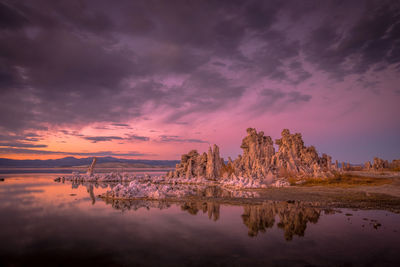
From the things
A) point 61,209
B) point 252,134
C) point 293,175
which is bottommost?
point 61,209

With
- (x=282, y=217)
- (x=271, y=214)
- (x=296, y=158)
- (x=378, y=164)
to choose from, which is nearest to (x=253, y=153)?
(x=296, y=158)

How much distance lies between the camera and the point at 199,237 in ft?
34.8

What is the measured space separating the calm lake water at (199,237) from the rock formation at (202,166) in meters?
39.6

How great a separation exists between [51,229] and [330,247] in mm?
13940

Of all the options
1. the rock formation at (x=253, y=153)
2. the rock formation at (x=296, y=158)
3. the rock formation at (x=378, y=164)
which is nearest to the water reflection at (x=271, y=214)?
the rock formation at (x=296, y=158)

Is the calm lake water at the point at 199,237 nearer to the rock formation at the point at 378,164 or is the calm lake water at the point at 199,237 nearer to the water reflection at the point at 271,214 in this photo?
the water reflection at the point at 271,214

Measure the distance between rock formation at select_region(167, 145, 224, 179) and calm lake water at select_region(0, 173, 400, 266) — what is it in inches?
1560

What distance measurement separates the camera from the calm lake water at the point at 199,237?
26.2ft

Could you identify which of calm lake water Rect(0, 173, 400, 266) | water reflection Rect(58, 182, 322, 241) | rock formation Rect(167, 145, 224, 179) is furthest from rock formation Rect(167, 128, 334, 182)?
calm lake water Rect(0, 173, 400, 266)

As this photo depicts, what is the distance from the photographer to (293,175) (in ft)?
133

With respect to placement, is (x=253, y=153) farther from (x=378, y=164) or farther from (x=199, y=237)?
(x=199, y=237)

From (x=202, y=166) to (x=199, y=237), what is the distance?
156ft

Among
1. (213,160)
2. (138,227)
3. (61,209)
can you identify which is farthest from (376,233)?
(213,160)

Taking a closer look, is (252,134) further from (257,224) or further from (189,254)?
(189,254)
